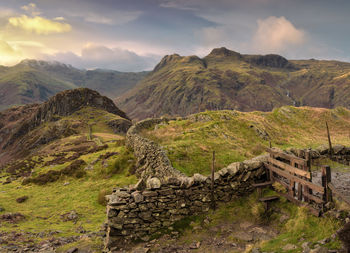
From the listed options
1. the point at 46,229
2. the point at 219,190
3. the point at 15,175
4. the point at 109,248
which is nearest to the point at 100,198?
the point at 46,229

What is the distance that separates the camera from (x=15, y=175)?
41.5 metres

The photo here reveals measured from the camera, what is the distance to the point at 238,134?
3058cm

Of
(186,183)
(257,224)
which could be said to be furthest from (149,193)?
(257,224)

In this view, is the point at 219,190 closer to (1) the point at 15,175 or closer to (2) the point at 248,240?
(2) the point at 248,240

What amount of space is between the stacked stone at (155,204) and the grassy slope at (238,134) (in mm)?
6721

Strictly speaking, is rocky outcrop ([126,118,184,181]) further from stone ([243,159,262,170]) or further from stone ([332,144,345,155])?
stone ([332,144,345,155])

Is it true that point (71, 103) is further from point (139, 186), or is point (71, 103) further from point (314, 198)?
point (314, 198)

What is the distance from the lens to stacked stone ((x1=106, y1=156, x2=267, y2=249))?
34.9 feet

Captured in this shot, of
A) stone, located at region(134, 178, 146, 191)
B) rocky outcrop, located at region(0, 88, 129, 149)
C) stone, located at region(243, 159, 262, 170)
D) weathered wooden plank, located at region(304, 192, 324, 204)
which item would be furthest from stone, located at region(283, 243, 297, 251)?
rocky outcrop, located at region(0, 88, 129, 149)

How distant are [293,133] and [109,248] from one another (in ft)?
112

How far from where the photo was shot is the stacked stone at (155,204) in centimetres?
1063

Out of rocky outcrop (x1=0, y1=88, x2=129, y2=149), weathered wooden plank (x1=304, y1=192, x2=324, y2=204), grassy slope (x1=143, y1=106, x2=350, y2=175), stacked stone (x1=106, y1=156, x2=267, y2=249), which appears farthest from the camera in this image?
rocky outcrop (x1=0, y1=88, x2=129, y2=149)

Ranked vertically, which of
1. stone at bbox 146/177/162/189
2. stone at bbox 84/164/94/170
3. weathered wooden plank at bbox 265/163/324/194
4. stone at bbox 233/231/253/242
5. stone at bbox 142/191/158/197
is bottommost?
stone at bbox 84/164/94/170

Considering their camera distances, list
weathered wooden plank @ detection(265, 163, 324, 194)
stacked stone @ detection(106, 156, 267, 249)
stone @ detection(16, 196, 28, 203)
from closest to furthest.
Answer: weathered wooden plank @ detection(265, 163, 324, 194), stacked stone @ detection(106, 156, 267, 249), stone @ detection(16, 196, 28, 203)
